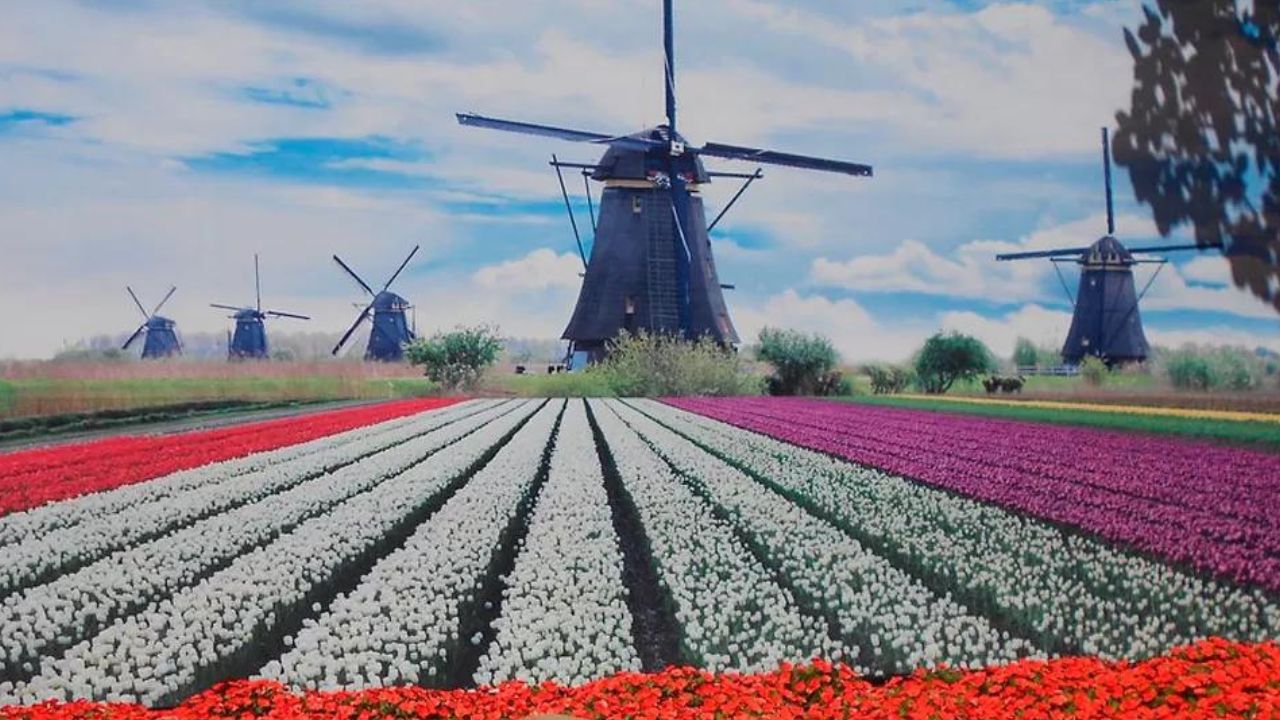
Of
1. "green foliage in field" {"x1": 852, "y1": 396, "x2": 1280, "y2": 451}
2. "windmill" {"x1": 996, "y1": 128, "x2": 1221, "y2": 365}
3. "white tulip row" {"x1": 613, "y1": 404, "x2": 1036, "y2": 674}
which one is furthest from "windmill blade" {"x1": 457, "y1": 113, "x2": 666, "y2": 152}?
"green foliage in field" {"x1": 852, "y1": 396, "x2": 1280, "y2": 451}

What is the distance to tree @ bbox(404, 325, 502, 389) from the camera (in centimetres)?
2645

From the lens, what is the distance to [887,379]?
78.2 ft

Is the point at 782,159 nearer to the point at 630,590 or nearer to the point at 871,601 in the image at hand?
the point at 630,590

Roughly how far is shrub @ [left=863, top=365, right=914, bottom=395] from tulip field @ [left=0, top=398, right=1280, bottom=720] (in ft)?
40.4

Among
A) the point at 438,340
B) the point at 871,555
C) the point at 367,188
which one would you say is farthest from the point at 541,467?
the point at 438,340

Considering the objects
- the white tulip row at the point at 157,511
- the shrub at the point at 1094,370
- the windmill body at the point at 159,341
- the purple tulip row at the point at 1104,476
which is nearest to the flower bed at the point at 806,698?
the white tulip row at the point at 157,511

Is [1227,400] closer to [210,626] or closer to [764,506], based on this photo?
[764,506]

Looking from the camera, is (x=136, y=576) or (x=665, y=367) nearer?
(x=136, y=576)

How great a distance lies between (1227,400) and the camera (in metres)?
11.0

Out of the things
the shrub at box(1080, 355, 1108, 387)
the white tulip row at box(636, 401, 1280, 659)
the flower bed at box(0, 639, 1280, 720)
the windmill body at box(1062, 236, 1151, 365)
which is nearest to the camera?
the flower bed at box(0, 639, 1280, 720)

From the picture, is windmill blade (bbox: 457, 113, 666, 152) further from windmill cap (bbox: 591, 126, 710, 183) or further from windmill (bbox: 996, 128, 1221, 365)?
windmill (bbox: 996, 128, 1221, 365)

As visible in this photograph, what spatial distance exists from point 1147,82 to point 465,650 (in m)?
6.81

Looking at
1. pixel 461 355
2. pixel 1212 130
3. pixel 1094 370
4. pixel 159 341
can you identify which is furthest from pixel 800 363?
pixel 1212 130

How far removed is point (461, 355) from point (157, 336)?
48.2 feet
